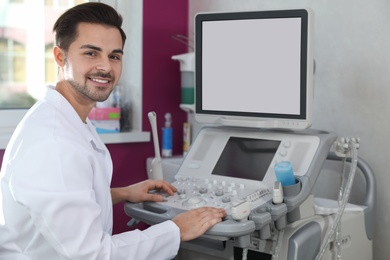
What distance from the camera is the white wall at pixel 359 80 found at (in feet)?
5.90

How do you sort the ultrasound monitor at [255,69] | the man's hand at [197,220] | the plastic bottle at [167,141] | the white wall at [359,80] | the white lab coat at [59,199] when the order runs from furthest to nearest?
1. the plastic bottle at [167,141]
2. the white wall at [359,80]
3. the ultrasound monitor at [255,69]
4. the man's hand at [197,220]
5. the white lab coat at [59,199]

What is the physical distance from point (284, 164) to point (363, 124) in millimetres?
555

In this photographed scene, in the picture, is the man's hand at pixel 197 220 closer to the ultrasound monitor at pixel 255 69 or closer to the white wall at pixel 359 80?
the ultrasound monitor at pixel 255 69

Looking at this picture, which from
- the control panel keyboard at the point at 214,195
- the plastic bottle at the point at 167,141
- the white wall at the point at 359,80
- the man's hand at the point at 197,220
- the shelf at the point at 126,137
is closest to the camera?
the man's hand at the point at 197,220

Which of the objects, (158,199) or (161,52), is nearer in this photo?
(158,199)

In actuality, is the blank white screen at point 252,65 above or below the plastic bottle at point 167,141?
above

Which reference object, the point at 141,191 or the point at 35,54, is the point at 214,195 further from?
the point at 35,54

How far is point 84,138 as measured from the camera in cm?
133

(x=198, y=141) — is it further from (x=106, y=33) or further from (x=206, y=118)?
(x=106, y=33)

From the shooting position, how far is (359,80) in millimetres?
1856

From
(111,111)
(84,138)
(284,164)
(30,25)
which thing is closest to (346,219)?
(284,164)

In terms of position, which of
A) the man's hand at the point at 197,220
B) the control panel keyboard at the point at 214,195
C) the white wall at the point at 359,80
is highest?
the white wall at the point at 359,80

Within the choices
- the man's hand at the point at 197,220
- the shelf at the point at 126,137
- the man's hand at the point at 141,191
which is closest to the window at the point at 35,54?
the shelf at the point at 126,137

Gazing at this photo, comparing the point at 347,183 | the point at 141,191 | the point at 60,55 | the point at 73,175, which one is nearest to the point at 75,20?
the point at 60,55
